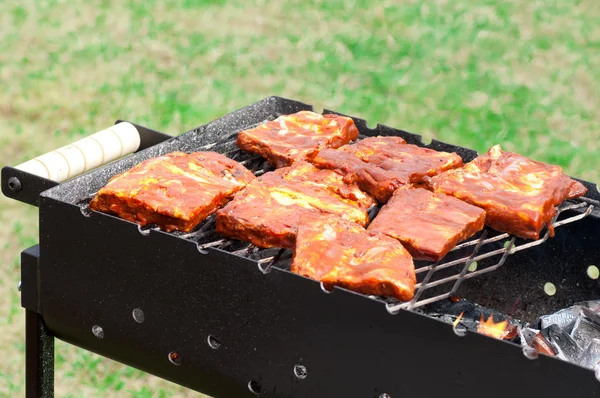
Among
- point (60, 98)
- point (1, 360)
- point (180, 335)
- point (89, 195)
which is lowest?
point (1, 360)

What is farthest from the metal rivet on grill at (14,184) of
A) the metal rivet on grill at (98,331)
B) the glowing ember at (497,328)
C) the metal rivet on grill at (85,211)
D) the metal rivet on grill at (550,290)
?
the metal rivet on grill at (550,290)

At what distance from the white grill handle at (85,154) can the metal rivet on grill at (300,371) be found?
48.0 inches

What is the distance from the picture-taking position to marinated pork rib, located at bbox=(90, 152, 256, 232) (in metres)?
3.29

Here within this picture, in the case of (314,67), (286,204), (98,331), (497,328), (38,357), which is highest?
(286,204)

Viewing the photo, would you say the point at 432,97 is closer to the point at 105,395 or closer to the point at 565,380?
the point at 105,395

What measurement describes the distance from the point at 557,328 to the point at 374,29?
5.10 meters

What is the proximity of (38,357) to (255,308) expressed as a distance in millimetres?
1080

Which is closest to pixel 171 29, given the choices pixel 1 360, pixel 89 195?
pixel 1 360

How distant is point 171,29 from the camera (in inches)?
333

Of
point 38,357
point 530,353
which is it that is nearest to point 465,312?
point 530,353

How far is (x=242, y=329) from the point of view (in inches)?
123

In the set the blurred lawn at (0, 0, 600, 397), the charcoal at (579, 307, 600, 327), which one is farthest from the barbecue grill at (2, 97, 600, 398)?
the blurred lawn at (0, 0, 600, 397)

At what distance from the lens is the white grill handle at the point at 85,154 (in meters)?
3.67

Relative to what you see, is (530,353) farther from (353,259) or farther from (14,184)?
(14,184)
